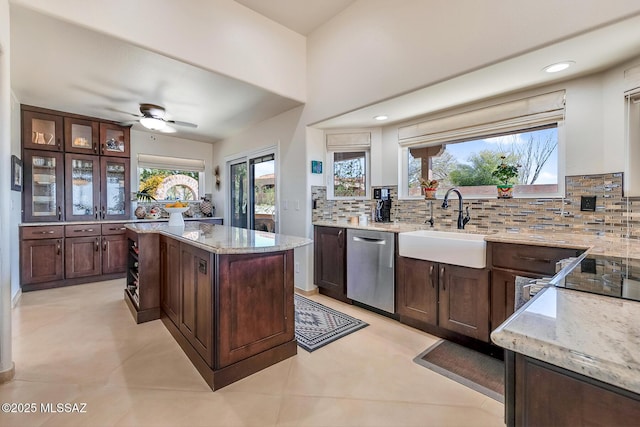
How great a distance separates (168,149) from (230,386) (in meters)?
4.83

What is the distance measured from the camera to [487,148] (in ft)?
9.46

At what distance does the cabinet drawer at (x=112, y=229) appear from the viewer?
14.0 feet

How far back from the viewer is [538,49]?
1.83m

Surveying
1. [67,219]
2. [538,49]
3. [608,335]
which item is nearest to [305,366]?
[608,335]

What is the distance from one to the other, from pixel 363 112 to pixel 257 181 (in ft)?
7.55

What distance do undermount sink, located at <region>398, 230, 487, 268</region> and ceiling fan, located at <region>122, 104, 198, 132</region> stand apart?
286 cm

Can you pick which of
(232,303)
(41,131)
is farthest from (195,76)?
(41,131)

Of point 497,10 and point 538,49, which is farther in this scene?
point 497,10

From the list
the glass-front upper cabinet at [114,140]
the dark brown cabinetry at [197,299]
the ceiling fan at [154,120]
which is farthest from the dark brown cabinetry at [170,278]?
the glass-front upper cabinet at [114,140]

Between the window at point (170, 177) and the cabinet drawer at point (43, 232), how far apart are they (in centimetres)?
136

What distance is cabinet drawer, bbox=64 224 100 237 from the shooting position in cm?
396

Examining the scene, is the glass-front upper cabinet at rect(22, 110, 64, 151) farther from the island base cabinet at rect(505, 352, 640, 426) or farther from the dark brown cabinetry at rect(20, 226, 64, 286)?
the island base cabinet at rect(505, 352, 640, 426)

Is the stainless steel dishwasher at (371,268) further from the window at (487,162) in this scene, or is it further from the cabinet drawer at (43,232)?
the cabinet drawer at (43,232)

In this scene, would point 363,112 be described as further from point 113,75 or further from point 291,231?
point 113,75
